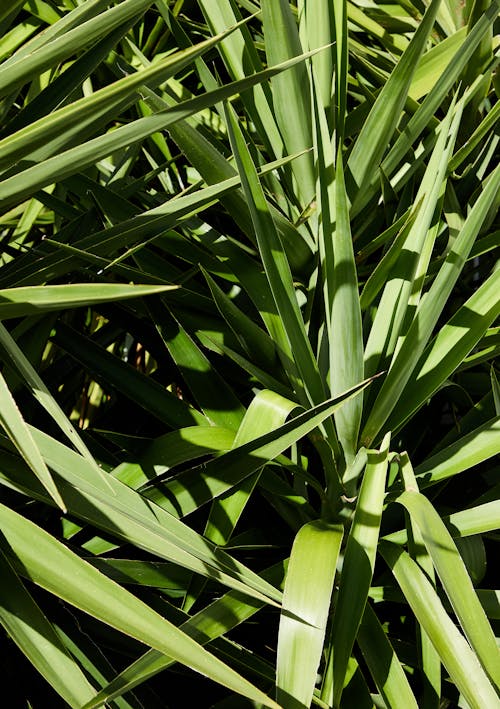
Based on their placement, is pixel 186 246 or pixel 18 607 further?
pixel 186 246

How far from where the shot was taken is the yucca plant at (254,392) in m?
0.57

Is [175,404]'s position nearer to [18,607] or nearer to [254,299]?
[254,299]

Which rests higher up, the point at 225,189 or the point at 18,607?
the point at 225,189

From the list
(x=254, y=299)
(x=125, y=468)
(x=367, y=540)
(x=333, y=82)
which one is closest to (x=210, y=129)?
(x=333, y=82)

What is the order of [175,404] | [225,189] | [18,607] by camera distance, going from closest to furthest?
[18,607] < [225,189] < [175,404]

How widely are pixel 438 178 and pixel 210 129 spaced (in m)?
0.41

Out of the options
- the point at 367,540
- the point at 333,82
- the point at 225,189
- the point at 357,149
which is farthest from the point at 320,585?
the point at 333,82

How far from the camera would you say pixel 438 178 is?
72cm

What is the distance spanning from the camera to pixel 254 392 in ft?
2.97

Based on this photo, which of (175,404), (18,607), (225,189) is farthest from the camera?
(175,404)

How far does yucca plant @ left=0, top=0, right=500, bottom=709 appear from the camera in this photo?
0.57 meters

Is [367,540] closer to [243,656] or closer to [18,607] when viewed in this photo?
[243,656]

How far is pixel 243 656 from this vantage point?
707 mm

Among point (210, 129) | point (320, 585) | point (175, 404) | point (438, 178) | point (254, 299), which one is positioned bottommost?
point (320, 585)
